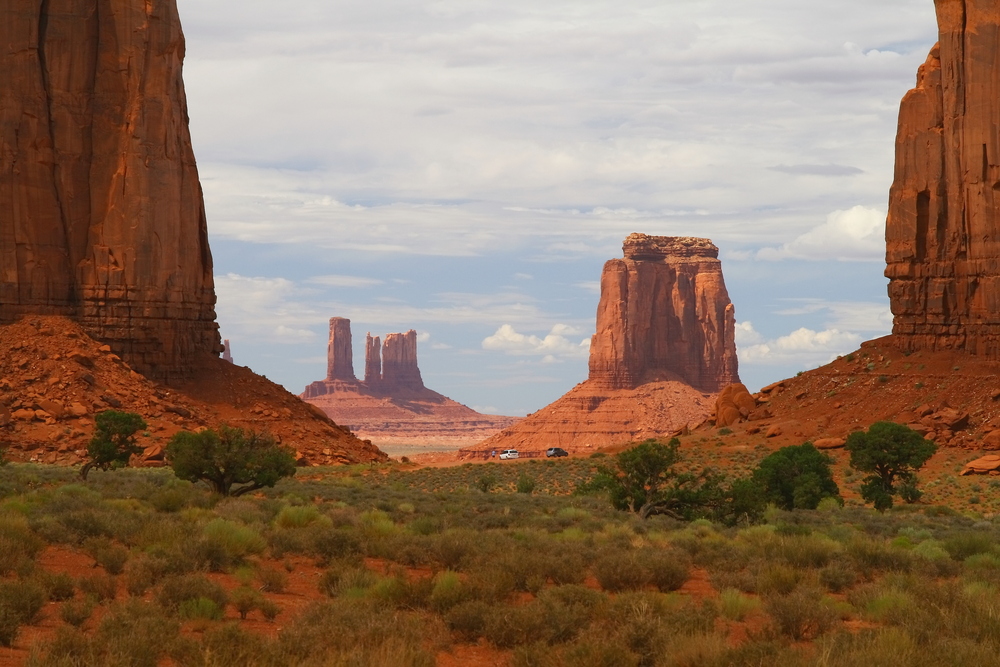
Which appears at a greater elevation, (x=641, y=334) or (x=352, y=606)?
(x=641, y=334)

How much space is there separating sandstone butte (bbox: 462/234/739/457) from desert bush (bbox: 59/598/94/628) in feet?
446

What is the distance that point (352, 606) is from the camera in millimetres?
15188

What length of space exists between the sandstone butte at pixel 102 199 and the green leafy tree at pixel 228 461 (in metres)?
21.9

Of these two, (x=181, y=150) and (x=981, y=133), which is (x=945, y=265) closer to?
(x=981, y=133)

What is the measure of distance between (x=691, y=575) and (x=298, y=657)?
8.96m

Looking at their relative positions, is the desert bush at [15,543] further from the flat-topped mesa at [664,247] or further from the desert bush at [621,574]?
the flat-topped mesa at [664,247]

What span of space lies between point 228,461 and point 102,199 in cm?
2908

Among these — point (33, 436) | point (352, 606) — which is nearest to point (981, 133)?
point (33, 436)

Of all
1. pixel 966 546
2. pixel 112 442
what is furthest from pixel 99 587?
pixel 112 442

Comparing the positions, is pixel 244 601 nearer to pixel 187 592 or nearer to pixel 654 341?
pixel 187 592

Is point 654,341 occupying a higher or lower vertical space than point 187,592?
higher

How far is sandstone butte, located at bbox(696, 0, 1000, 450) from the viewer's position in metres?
54.9

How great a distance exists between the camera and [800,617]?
15.3 metres

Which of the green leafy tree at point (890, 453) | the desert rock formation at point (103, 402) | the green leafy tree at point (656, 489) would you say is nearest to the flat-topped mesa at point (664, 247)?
the desert rock formation at point (103, 402)
